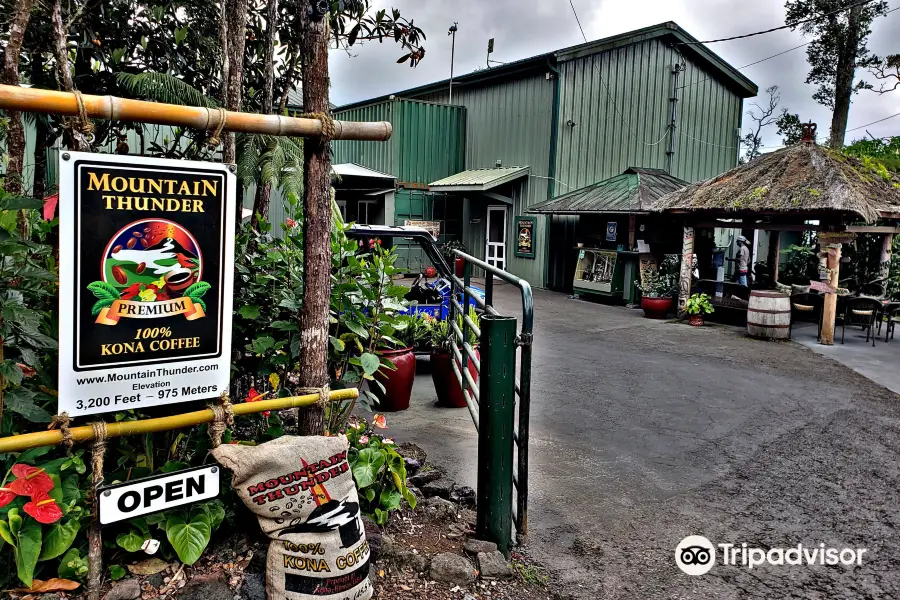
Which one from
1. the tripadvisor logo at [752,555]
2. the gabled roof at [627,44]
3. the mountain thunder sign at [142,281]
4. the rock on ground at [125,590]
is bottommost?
the tripadvisor logo at [752,555]

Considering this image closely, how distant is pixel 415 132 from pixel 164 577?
18.6 meters

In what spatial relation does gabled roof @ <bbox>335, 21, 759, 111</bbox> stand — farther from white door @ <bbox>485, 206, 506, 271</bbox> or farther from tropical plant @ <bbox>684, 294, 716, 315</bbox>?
tropical plant @ <bbox>684, 294, 716, 315</bbox>

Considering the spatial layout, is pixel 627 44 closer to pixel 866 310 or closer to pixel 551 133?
pixel 551 133

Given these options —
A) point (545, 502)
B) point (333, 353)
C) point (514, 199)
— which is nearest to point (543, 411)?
point (545, 502)

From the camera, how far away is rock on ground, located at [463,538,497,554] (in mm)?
3369

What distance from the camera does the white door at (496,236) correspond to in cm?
1948

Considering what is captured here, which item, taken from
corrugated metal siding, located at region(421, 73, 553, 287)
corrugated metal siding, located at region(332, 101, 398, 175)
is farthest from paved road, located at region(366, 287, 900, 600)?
corrugated metal siding, located at region(332, 101, 398, 175)

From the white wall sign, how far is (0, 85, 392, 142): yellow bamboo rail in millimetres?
1376

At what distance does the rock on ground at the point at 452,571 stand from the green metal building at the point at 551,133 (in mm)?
14792

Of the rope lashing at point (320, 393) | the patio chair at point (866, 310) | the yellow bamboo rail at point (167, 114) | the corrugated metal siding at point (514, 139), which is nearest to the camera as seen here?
the yellow bamboo rail at point (167, 114)

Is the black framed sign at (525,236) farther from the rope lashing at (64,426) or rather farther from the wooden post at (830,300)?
the rope lashing at (64,426)

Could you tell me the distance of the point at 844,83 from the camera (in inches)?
787

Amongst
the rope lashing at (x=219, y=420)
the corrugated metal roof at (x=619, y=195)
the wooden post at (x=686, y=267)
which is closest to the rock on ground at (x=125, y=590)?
the rope lashing at (x=219, y=420)

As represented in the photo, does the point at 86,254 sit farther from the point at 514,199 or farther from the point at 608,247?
the point at 514,199
